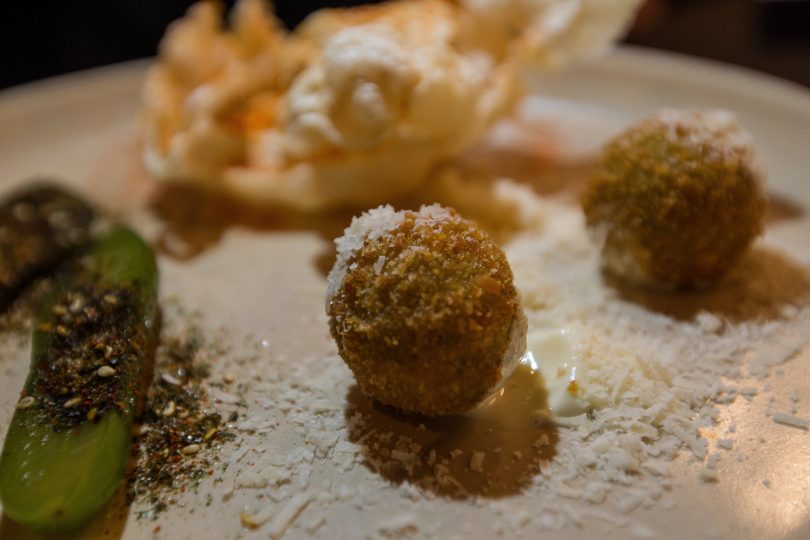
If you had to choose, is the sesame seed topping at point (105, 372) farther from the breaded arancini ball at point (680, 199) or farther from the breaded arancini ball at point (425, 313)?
the breaded arancini ball at point (680, 199)

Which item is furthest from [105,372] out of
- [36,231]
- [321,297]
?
[36,231]

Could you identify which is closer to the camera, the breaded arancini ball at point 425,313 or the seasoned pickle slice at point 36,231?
the breaded arancini ball at point 425,313

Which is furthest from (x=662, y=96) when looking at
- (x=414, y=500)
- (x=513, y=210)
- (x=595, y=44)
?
(x=414, y=500)

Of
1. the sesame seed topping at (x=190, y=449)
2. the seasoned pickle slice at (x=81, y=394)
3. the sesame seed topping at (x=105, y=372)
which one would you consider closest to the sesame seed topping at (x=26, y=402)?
the seasoned pickle slice at (x=81, y=394)

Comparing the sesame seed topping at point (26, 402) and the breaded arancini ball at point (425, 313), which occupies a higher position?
the breaded arancini ball at point (425, 313)

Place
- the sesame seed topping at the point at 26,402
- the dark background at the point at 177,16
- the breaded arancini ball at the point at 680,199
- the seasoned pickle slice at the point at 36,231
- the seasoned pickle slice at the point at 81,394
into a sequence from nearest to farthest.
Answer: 1. the seasoned pickle slice at the point at 81,394
2. the sesame seed topping at the point at 26,402
3. the breaded arancini ball at the point at 680,199
4. the seasoned pickle slice at the point at 36,231
5. the dark background at the point at 177,16

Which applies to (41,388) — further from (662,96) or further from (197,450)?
(662,96)

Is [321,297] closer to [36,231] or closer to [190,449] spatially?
[190,449]
